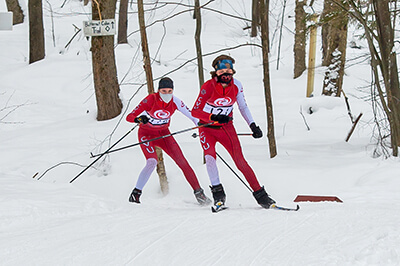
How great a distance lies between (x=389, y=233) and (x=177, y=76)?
40.2 ft

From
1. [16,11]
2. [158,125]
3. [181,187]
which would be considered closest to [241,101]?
[158,125]

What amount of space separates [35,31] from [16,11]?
231 inches

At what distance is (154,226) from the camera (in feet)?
14.6

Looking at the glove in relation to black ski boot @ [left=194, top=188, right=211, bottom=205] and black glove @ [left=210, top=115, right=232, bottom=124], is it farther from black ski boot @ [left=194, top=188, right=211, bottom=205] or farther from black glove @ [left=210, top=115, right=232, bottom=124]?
black ski boot @ [left=194, top=188, right=211, bottom=205]

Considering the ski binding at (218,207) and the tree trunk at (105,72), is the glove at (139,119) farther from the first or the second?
the tree trunk at (105,72)

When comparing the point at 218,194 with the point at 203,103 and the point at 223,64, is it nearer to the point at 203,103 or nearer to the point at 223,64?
the point at 203,103

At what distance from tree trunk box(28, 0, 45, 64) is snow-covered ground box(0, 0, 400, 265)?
1.80 feet

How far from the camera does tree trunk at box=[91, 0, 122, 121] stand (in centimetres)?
991

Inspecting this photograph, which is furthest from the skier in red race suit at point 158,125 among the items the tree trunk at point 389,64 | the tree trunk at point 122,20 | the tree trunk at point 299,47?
the tree trunk at point 122,20

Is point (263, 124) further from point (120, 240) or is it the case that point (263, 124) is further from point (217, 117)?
point (120, 240)

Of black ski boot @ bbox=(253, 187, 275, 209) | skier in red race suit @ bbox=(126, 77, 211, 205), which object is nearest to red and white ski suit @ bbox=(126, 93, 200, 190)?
skier in red race suit @ bbox=(126, 77, 211, 205)

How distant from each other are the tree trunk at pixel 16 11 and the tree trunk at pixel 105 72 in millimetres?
12036

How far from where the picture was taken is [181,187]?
731 centimetres

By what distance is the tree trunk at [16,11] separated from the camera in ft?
66.7
